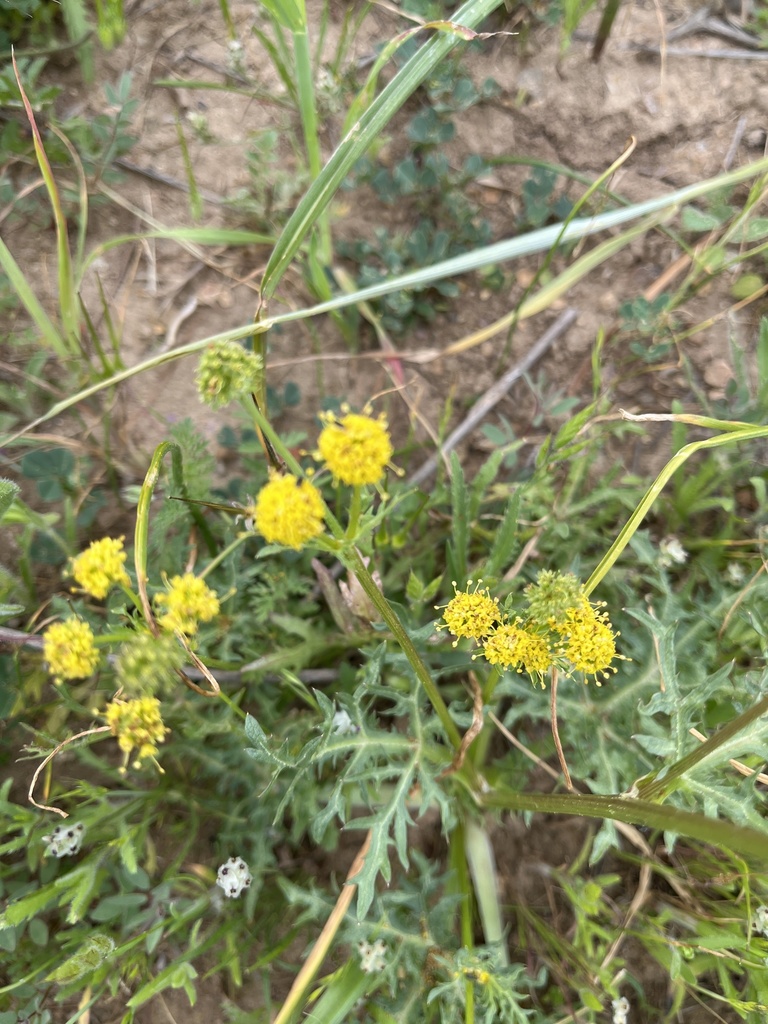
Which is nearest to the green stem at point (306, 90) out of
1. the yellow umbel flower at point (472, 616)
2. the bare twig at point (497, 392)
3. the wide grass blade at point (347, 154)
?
the wide grass blade at point (347, 154)

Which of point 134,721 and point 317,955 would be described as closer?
point 134,721

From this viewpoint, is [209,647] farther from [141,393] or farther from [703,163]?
[703,163]

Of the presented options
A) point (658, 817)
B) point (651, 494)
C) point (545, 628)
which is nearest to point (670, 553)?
point (651, 494)

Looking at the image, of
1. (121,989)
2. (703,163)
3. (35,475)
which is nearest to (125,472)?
(35,475)

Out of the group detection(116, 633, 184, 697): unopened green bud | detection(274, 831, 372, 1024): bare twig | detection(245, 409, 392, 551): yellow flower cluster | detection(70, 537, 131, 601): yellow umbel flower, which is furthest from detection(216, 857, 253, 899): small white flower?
detection(245, 409, 392, 551): yellow flower cluster

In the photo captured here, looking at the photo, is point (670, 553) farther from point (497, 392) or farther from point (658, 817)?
point (658, 817)

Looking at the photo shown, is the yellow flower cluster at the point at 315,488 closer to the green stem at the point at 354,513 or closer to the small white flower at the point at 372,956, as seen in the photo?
the green stem at the point at 354,513
